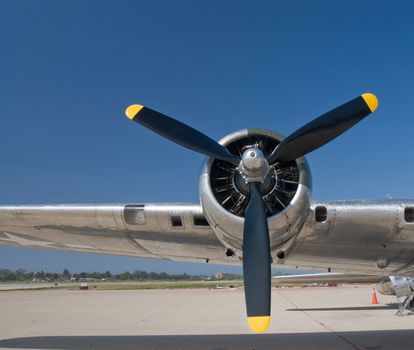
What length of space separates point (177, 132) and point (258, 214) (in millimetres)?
2250

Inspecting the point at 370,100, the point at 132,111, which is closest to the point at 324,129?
the point at 370,100

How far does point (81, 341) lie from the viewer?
1258cm

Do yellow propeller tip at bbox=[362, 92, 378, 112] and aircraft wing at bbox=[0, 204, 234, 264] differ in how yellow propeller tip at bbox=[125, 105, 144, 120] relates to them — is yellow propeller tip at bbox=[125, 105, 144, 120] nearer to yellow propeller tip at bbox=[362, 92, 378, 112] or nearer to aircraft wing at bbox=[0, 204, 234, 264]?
aircraft wing at bbox=[0, 204, 234, 264]

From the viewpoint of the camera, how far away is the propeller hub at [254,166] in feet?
24.4

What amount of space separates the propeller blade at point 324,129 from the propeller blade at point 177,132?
0.90 meters

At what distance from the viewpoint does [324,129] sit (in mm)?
8062

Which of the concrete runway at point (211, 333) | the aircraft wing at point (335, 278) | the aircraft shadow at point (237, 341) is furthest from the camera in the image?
the aircraft wing at point (335, 278)

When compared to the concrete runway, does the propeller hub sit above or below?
above

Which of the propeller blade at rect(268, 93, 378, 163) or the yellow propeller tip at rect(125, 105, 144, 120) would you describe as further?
the yellow propeller tip at rect(125, 105, 144, 120)

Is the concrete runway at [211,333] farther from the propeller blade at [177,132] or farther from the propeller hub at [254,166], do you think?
the propeller blade at [177,132]

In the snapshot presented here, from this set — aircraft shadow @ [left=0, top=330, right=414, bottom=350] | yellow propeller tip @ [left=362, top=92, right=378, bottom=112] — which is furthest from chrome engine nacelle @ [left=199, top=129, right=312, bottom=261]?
aircraft shadow @ [left=0, top=330, right=414, bottom=350]

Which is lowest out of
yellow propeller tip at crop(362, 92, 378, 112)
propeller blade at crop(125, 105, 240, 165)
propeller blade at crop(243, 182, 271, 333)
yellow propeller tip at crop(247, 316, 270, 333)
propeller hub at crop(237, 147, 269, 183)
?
yellow propeller tip at crop(247, 316, 270, 333)

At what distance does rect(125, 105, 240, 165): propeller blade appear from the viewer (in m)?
8.15

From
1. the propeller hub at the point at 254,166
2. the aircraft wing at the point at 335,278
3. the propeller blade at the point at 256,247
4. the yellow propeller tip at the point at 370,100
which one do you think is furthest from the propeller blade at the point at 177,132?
the aircraft wing at the point at 335,278
